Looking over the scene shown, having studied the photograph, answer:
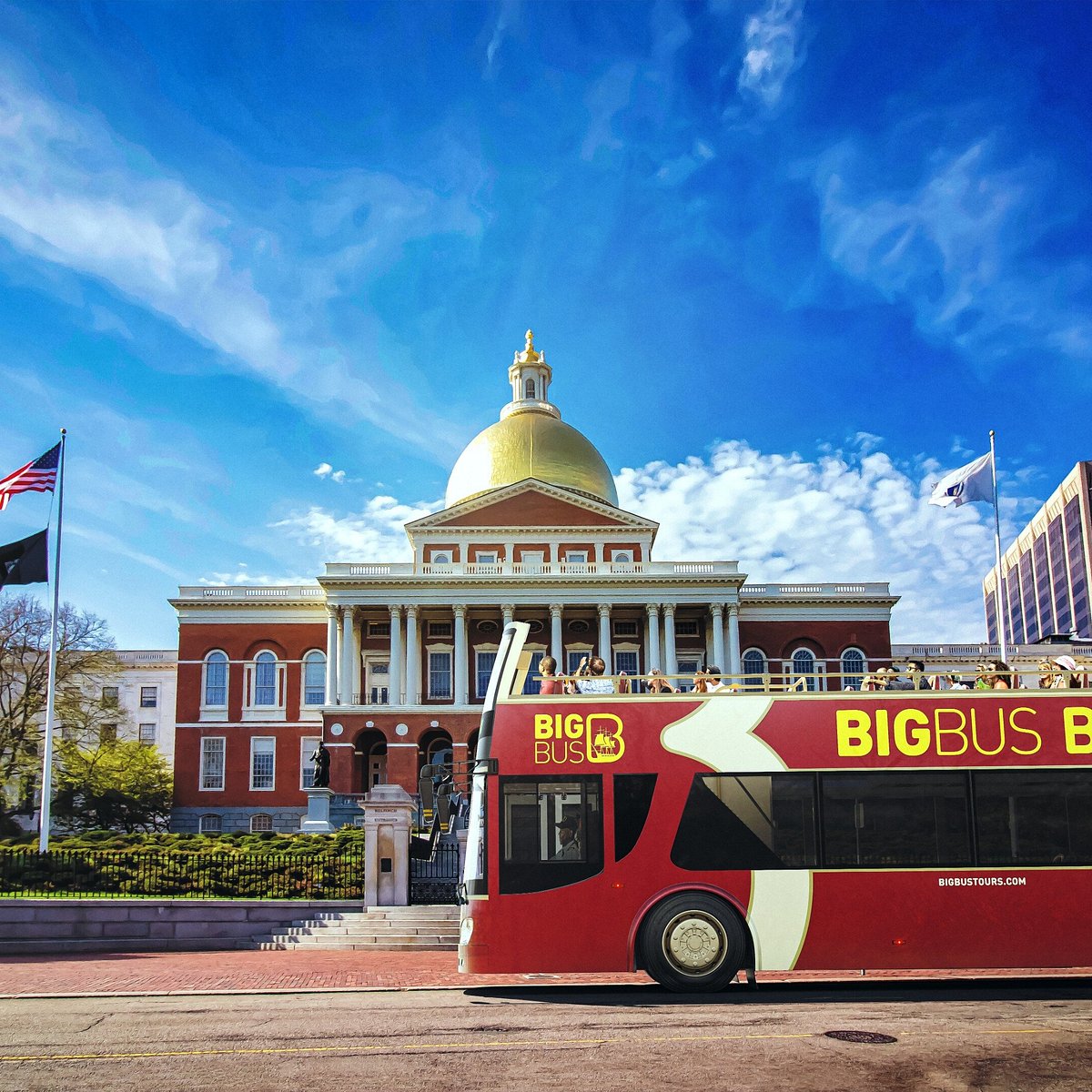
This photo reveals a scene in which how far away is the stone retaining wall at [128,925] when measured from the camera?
20484 mm

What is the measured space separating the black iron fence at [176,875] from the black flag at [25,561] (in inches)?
393

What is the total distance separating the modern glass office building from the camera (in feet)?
387

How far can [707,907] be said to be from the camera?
1320 cm

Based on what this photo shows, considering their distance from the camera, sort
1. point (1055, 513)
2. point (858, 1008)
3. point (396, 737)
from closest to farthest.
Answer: point (858, 1008) → point (396, 737) → point (1055, 513)

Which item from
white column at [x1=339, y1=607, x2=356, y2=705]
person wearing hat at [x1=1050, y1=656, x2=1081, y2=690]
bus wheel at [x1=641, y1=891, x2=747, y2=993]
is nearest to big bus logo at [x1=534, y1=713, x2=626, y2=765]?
bus wheel at [x1=641, y1=891, x2=747, y2=993]

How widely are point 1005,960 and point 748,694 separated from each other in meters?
4.11

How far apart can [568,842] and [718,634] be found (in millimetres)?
44055

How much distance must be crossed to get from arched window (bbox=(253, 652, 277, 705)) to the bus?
155 ft

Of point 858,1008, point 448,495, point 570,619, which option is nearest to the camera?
point 858,1008

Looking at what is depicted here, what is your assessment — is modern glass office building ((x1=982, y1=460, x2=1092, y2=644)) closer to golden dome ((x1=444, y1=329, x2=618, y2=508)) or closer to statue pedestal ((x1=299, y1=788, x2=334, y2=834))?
golden dome ((x1=444, y1=329, x2=618, y2=508))

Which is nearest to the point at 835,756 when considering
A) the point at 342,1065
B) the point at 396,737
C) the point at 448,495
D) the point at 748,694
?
the point at 748,694

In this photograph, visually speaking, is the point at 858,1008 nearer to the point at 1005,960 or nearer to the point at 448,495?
the point at 1005,960

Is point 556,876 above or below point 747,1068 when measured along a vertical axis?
above

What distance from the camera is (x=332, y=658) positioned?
56.2m
